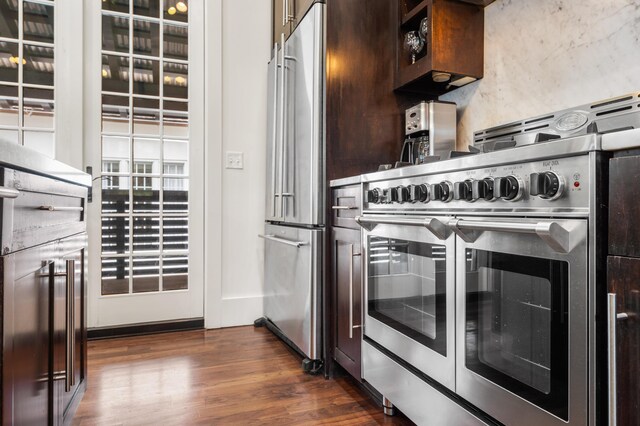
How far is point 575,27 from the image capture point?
1569mm

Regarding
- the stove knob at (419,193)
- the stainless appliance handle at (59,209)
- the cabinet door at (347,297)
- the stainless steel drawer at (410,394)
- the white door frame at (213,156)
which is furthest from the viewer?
the white door frame at (213,156)

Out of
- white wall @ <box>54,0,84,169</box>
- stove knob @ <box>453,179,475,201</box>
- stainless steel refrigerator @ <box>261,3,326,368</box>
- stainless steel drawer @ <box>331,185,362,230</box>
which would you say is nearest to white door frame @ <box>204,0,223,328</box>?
stainless steel refrigerator @ <box>261,3,326,368</box>

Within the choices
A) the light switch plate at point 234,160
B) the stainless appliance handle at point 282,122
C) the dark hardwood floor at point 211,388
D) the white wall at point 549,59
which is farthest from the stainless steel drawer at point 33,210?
the white wall at point 549,59

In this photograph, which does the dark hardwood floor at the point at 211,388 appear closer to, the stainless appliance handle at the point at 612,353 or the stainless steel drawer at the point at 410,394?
the stainless steel drawer at the point at 410,394

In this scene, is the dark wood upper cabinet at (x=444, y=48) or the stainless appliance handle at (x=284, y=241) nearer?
the dark wood upper cabinet at (x=444, y=48)

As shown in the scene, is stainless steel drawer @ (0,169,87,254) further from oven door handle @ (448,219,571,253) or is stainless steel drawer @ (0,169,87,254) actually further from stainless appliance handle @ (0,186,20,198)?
oven door handle @ (448,219,571,253)

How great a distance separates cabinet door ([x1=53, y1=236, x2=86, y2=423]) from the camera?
1243 millimetres

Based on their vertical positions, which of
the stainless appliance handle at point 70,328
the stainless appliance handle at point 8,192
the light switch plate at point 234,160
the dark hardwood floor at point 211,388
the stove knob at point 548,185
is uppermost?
the light switch plate at point 234,160

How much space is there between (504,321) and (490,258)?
0.17 meters

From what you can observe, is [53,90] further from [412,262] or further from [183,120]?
[412,262]

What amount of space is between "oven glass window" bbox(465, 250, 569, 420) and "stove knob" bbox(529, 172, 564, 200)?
6.0 inches

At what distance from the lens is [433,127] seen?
6.53 feet

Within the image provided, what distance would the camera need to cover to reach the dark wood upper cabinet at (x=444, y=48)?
6.33 feet

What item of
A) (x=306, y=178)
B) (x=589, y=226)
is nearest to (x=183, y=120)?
(x=306, y=178)
